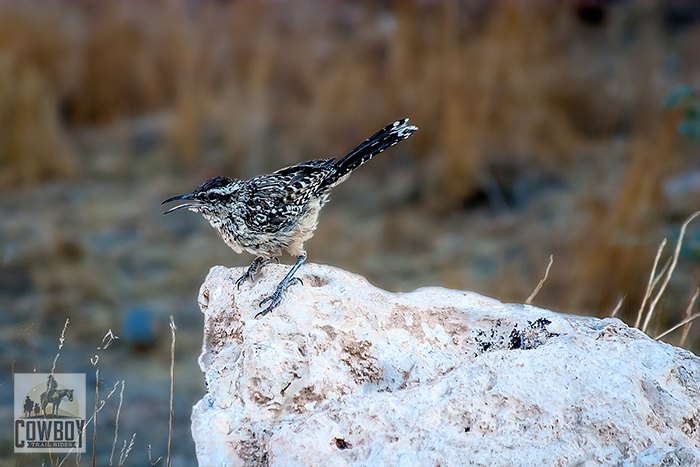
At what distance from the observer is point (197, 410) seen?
7.62ft

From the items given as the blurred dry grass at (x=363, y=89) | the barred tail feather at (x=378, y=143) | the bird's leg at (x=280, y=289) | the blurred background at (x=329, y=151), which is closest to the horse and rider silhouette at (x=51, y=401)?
the bird's leg at (x=280, y=289)

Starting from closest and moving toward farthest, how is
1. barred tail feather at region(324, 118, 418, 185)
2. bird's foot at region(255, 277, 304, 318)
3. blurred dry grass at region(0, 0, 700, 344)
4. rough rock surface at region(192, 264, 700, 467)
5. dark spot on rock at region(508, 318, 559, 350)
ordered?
rough rock surface at region(192, 264, 700, 467) < dark spot on rock at region(508, 318, 559, 350) < bird's foot at region(255, 277, 304, 318) < barred tail feather at region(324, 118, 418, 185) < blurred dry grass at region(0, 0, 700, 344)

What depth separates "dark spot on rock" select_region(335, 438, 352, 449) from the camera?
2.07 metres

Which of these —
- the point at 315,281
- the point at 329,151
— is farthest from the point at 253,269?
the point at 329,151

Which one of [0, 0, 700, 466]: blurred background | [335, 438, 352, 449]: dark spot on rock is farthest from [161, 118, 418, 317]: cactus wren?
[0, 0, 700, 466]: blurred background

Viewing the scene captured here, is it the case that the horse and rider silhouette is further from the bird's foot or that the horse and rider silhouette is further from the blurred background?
the blurred background

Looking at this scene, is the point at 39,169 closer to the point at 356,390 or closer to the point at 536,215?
the point at 536,215

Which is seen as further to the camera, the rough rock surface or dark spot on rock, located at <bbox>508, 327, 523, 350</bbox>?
dark spot on rock, located at <bbox>508, 327, 523, 350</bbox>

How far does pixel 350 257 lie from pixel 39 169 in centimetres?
386

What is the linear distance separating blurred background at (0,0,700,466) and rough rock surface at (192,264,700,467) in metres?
3.39

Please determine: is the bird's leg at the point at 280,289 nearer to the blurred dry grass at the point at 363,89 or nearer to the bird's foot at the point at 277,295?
the bird's foot at the point at 277,295

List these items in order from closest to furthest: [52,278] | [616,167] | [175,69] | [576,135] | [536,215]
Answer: [52,278] → [536,215] → [616,167] → [576,135] → [175,69]

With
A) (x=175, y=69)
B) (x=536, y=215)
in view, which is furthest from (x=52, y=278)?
(x=536, y=215)

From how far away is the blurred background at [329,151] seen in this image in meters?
6.50
